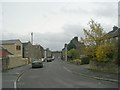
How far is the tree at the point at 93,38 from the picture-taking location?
3709 cm

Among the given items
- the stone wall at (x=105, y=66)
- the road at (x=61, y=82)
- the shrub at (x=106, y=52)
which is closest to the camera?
the road at (x=61, y=82)

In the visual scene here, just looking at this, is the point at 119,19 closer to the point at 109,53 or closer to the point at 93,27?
the point at 109,53

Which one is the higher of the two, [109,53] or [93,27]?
[93,27]

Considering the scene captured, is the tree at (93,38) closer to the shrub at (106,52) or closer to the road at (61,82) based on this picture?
the shrub at (106,52)

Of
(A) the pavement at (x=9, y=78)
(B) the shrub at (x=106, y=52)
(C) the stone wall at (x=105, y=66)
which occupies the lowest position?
(A) the pavement at (x=9, y=78)

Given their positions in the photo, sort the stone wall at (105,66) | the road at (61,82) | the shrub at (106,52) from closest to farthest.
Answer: the road at (61,82)
the stone wall at (105,66)
the shrub at (106,52)

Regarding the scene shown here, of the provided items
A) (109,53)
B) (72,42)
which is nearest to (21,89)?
(109,53)

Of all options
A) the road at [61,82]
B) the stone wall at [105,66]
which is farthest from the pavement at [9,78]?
the stone wall at [105,66]

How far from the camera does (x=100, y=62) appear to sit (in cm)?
3456

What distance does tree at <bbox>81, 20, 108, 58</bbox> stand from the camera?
37.1 m

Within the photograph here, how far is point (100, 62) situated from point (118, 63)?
597 cm

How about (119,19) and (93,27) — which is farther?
(93,27)

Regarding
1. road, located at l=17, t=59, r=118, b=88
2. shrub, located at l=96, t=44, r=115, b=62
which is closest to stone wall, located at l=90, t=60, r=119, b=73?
shrub, located at l=96, t=44, r=115, b=62

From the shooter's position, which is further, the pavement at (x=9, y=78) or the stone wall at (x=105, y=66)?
the stone wall at (x=105, y=66)
